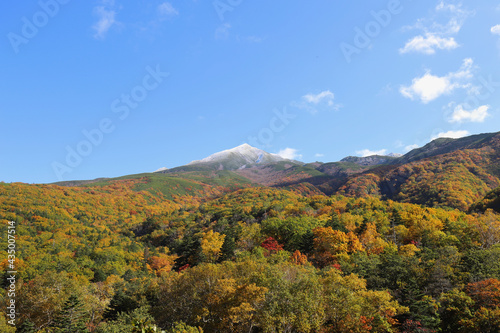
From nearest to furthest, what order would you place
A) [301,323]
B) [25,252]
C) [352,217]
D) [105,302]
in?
[301,323] → [105,302] → [352,217] → [25,252]

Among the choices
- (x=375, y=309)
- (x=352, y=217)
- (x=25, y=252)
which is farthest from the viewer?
(x=25, y=252)

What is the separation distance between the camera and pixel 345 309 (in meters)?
31.0

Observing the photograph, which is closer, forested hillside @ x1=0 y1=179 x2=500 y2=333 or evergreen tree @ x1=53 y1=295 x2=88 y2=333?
forested hillside @ x1=0 y1=179 x2=500 y2=333

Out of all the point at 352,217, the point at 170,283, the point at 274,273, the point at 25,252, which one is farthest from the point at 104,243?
the point at 274,273

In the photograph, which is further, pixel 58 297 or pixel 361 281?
pixel 58 297

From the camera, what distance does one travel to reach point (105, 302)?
5569cm

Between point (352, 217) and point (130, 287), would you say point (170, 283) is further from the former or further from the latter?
point (352, 217)

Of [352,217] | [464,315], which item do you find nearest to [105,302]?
[464,315]

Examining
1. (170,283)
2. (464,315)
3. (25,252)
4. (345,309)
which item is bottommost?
(464,315)

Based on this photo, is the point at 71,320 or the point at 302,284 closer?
the point at 302,284

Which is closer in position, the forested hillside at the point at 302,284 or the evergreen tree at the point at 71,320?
the forested hillside at the point at 302,284

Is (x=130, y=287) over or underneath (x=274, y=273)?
underneath

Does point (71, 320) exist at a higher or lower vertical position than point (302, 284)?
lower

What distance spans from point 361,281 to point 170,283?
30.0 metres
